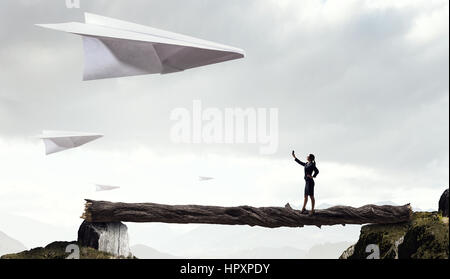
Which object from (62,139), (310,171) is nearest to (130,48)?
(62,139)

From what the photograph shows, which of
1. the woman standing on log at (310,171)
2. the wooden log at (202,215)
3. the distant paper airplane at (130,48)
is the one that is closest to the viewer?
the distant paper airplane at (130,48)

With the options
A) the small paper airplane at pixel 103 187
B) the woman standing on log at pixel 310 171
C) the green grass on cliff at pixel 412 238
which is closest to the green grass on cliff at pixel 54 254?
the small paper airplane at pixel 103 187

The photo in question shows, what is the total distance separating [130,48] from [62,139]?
89.9 inches

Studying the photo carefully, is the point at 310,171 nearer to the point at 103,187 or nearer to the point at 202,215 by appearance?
the point at 202,215

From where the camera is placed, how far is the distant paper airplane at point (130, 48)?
302 inches

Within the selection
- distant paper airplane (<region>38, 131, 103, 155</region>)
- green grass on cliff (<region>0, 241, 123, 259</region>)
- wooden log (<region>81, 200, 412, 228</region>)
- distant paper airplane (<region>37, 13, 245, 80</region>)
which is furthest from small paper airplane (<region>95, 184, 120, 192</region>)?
distant paper airplane (<region>37, 13, 245, 80</region>)

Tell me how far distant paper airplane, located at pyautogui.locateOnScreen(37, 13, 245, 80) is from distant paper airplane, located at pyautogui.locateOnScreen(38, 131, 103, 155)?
4.07 ft

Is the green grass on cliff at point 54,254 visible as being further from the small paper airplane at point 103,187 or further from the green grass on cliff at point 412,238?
the green grass on cliff at point 412,238

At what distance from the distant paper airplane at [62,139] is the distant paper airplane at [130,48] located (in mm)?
1240

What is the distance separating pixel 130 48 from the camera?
783 centimetres

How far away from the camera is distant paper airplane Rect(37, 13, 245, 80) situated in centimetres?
768
